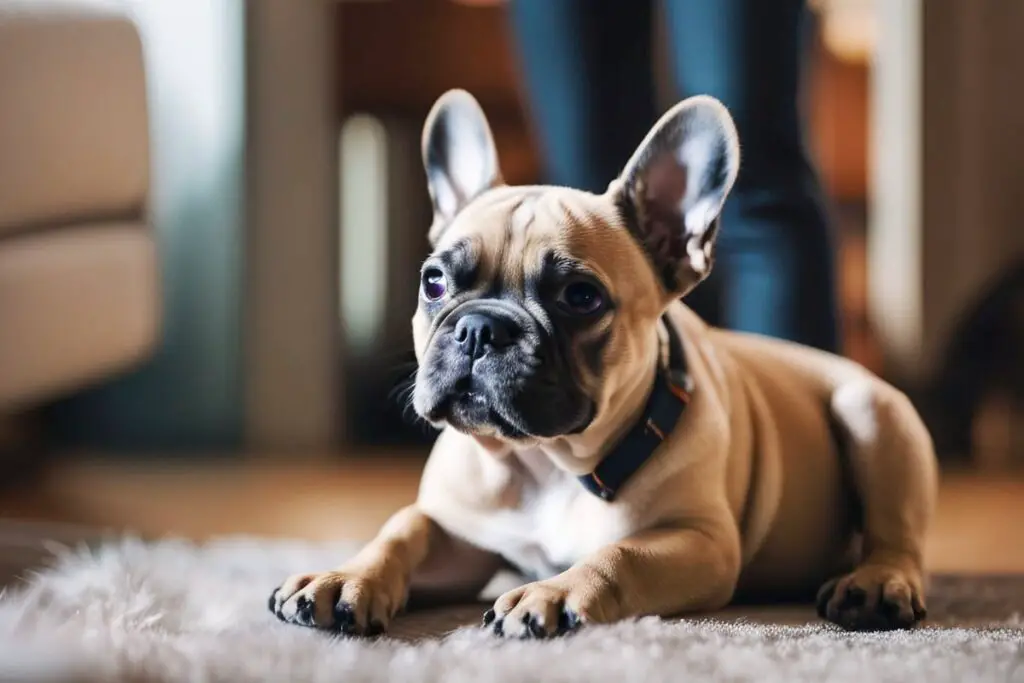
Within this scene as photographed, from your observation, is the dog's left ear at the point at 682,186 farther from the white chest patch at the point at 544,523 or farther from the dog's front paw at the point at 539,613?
the dog's front paw at the point at 539,613

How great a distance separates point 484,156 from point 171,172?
169 cm

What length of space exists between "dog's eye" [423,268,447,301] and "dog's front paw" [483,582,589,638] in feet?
0.80

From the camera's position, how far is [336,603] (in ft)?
2.92

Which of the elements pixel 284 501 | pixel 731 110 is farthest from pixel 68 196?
pixel 731 110

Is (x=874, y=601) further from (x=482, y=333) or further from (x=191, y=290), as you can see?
(x=191, y=290)

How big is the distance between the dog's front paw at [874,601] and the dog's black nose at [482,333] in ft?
1.15

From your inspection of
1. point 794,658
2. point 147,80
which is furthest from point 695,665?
point 147,80

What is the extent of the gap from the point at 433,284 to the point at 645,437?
0.20m

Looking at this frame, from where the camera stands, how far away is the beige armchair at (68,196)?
60.3 inches

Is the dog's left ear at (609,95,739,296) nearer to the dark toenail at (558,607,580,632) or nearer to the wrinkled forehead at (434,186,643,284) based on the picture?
the wrinkled forehead at (434,186,643,284)

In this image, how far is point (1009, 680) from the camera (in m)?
0.76

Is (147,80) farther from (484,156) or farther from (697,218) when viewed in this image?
(697,218)

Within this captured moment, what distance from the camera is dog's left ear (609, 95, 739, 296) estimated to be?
0.98m

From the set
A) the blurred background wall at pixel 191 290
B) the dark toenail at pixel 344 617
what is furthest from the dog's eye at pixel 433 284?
the blurred background wall at pixel 191 290
